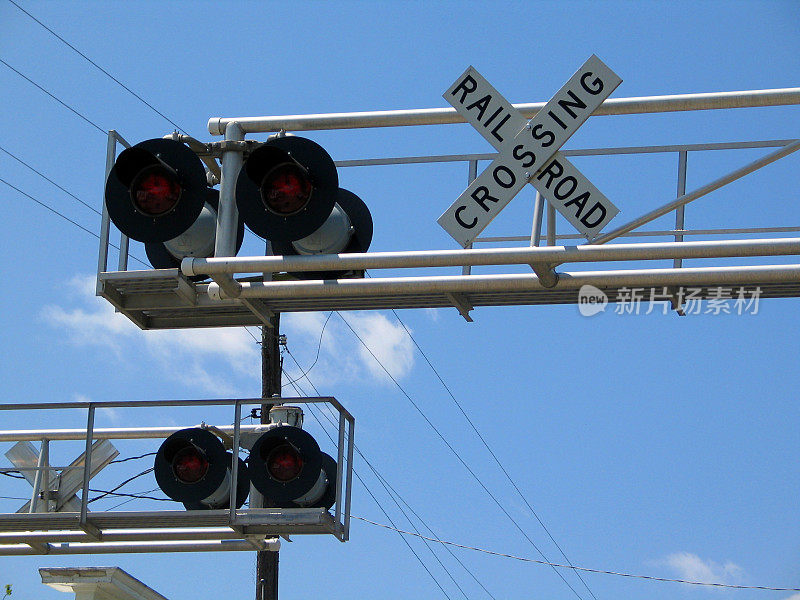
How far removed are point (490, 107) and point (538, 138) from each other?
1.15ft

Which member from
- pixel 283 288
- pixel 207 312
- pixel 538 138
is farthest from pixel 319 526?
pixel 538 138

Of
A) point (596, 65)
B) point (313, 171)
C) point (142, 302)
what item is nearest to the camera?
point (596, 65)

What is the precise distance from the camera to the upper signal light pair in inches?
327

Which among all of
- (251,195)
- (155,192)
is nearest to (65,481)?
(155,192)

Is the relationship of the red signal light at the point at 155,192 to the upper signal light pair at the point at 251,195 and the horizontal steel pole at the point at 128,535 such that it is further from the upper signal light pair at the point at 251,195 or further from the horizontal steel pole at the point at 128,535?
the horizontal steel pole at the point at 128,535

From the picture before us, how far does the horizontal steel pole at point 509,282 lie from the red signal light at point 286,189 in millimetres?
495

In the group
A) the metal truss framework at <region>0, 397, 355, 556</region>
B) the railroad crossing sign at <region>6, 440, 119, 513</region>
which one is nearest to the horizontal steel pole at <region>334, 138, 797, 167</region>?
the metal truss framework at <region>0, 397, 355, 556</region>

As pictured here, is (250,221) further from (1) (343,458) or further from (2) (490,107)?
(1) (343,458)

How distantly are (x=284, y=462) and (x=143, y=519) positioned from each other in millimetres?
1429

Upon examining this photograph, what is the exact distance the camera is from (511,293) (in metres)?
8.34

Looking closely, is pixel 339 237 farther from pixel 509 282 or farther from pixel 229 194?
pixel 509 282
